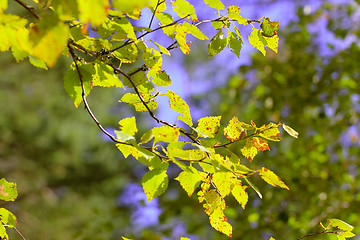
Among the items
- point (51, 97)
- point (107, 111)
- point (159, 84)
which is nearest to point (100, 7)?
point (159, 84)

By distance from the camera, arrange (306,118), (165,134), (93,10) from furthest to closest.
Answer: (306,118) → (165,134) → (93,10)

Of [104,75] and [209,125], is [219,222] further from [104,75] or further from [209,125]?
[104,75]

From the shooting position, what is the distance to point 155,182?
551 millimetres

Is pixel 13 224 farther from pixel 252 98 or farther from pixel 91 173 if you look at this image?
pixel 91 173

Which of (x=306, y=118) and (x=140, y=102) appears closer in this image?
(x=140, y=102)

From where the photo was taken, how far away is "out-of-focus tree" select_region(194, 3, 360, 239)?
1.84 meters

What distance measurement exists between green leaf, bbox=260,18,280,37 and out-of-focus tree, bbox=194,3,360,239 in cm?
129

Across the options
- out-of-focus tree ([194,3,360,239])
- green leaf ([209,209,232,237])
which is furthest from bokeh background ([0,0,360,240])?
green leaf ([209,209,232,237])

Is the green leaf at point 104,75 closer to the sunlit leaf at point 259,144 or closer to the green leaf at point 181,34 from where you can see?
the green leaf at point 181,34

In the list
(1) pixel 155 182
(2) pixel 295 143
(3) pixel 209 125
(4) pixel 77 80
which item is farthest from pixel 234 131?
(2) pixel 295 143

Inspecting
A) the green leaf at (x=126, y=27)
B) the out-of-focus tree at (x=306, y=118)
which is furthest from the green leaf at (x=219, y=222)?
the out-of-focus tree at (x=306, y=118)

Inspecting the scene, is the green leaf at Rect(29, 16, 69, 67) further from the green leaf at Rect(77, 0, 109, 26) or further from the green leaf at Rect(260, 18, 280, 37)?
the green leaf at Rect(260, 18, 280, 37)

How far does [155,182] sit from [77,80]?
0.22m

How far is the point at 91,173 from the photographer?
28.0 ft
